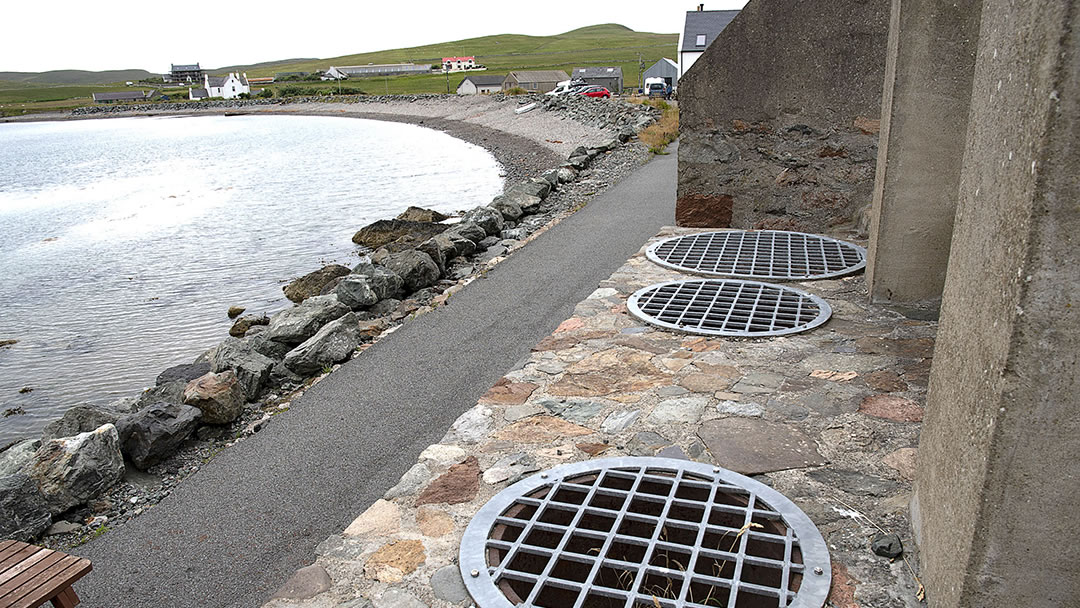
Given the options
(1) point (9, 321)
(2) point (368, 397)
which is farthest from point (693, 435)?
(1) point (9, 321)

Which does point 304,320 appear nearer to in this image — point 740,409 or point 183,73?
point 740,409

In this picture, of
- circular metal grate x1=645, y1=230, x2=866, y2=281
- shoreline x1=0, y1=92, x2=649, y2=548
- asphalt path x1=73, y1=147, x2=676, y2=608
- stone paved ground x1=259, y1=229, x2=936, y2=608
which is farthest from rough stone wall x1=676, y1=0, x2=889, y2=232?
shoreline x1=0, y1=92, x2=649, y2=548

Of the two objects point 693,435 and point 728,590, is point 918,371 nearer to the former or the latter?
point 693,435

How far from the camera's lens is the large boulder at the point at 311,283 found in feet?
37.2

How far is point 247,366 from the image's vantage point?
21.2 feet

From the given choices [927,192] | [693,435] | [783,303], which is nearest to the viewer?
[693,435]

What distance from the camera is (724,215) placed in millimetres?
7730

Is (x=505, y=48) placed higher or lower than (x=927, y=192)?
higher

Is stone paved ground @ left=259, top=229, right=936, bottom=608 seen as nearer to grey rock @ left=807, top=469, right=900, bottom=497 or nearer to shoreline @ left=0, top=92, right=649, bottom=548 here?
grey rock @ left=807, top=469, right=900, bottom=497

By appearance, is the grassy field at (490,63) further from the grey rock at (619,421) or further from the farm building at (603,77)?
the grey rock at (619,421)

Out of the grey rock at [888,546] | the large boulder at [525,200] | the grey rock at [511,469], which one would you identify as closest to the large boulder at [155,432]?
the grey rock at [511,469]

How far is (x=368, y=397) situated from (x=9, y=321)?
9.52 m

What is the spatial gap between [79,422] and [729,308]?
205 inches

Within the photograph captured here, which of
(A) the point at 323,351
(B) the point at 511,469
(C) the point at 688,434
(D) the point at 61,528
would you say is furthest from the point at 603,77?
(B) the point at 511,469
